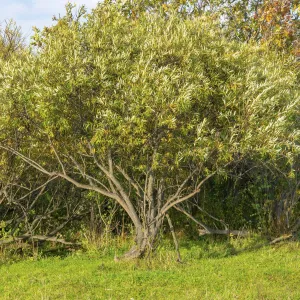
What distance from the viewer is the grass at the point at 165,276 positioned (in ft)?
31.5

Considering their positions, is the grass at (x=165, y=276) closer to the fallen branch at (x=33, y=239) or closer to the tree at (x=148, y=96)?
the fallen branch at (x=33, y=239)

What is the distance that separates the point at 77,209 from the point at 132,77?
6607 mm

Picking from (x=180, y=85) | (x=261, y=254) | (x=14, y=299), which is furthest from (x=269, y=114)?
(x=14, y=299)

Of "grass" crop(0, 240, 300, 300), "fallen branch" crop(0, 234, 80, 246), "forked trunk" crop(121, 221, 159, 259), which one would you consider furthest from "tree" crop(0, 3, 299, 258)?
"fallen branch" crop(0, 234, 80, 246)

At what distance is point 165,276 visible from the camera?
10727 millimetres

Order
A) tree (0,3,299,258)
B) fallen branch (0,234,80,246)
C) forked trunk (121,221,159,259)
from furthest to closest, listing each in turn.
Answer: fallen branch (0,234,80,246)
forked trunk (121,221,159,259)
tree (0,3,299,258)

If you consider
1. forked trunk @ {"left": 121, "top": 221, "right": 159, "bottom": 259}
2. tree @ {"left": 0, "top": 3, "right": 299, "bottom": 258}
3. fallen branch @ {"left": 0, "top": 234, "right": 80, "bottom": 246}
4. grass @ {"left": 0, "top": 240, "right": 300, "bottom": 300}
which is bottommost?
grass @ {"left": 0, "top": 240, "right": 300, "bottom": 300}

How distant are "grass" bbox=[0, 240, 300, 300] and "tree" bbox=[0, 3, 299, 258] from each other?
1.15m

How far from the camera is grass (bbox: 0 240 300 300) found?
9.59 m

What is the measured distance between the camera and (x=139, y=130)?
10.8m

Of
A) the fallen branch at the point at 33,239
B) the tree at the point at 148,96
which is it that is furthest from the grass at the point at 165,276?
the tree at the point at 148,96

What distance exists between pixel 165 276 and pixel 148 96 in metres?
3.62

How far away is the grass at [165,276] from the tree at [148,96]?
1.15 m

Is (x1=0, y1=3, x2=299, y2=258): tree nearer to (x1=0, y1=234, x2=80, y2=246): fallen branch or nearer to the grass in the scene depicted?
the grass
